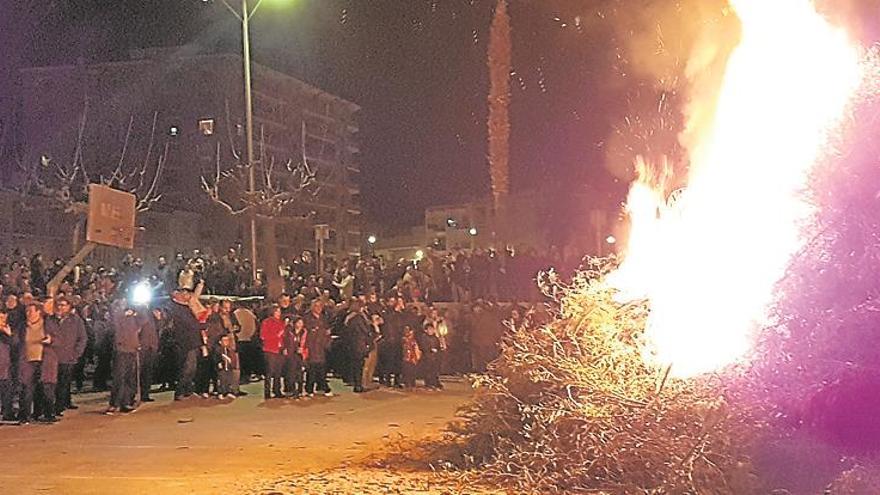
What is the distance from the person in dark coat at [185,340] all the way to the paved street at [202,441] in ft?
1.24

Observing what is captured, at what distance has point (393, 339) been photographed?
17688mm

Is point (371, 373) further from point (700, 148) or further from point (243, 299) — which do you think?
point (700, 148)

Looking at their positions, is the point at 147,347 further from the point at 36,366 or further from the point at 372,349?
the point at 372,349

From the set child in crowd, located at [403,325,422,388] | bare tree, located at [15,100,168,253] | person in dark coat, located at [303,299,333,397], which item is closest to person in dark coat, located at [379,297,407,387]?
child in crowd, located at [403,325,422,388]

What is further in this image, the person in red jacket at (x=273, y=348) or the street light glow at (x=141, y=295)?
the person in red jacket at (x=273, y=348)

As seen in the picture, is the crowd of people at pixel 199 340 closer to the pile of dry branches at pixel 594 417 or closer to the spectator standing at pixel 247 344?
the spectator standing at pixel 247 344

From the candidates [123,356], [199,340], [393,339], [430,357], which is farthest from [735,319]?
[393,339]

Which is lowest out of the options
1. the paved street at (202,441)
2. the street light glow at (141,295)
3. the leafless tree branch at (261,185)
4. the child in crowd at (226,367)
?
the paved street at (202,441)

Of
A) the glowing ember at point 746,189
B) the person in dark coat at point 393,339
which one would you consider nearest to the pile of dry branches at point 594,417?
the glowing ember at point 746,189

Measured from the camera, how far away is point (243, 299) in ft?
64.0

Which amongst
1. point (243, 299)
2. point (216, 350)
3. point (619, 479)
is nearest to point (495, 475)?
point (619, 479)

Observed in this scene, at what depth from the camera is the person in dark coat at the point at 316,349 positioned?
53.4 ft

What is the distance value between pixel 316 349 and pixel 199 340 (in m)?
1.87

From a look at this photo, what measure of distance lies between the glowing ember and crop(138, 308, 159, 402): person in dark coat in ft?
27.0
